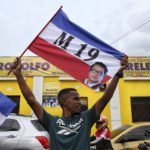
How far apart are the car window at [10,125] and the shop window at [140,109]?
1104 centimetres

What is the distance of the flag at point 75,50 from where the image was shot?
469cm

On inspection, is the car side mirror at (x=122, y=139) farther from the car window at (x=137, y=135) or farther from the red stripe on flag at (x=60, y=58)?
the red stripe on flag at (x=60, y=58)

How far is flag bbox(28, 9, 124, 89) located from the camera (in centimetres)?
469

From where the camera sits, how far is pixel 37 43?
485 cm

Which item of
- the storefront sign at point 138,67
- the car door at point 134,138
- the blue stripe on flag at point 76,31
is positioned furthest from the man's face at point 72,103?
the storefront sign at point 138,67

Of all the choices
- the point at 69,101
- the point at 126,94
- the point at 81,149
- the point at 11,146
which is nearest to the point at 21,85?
the point at 69,101

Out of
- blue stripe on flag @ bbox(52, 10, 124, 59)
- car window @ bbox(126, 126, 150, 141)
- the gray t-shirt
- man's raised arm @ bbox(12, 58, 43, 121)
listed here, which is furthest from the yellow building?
the gray t-shirt

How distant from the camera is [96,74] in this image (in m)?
4.66

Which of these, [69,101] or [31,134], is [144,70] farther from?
[69,101]

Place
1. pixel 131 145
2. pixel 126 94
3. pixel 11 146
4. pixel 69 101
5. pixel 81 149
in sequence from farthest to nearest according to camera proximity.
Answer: pixel 126 94 < pixel 131 145 < pixel 11 146 < pixel 69 101 < pixel 81 149

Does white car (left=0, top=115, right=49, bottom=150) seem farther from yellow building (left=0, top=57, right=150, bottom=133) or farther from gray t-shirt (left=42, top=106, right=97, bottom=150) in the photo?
yellow building (left=0, top=57, right=150, bottom=133)

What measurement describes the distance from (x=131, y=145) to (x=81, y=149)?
6.52 metres

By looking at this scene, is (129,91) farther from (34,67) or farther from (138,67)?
(34,67)

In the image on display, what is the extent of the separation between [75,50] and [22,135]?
12.4 ft
